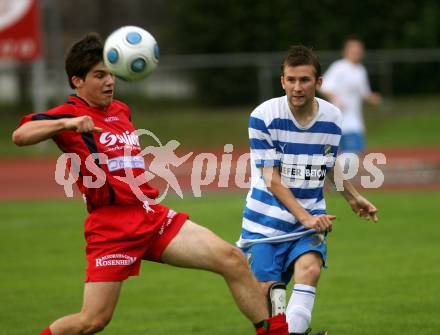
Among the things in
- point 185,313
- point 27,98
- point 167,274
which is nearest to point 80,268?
A: point 167,274

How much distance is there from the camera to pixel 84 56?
5.96 meters

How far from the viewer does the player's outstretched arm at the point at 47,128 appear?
17.6 ft

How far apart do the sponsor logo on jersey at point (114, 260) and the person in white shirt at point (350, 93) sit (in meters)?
10.4

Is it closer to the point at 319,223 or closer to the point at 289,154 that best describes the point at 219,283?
the point at 289,154

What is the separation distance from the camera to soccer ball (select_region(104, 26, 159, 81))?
590 cm

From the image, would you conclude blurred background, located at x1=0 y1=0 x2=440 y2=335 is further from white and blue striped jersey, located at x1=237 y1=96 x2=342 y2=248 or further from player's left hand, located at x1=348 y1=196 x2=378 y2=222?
white and blue striped jersey, located at x1=237 y1=96 x2=342 y2=248

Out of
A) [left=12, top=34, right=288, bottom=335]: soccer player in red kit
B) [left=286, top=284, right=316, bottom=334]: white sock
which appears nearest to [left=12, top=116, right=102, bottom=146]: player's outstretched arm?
[left=12, top=34, right=288, bottom=335]: soccer player in red kit

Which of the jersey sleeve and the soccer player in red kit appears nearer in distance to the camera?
the soccer player in red kit

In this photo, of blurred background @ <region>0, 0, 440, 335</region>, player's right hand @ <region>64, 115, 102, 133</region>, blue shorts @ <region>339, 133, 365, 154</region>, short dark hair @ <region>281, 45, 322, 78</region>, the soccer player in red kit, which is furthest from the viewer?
blue shorts @ <region>339, 133, 365, 154</region>

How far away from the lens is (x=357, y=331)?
7.26 meters

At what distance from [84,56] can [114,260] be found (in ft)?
4.22

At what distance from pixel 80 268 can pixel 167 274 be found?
3.27 ft

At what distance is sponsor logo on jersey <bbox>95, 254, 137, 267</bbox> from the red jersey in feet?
1.07

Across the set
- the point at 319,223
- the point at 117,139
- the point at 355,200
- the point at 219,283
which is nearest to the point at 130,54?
the point at 117,139
